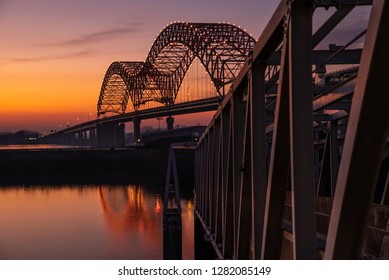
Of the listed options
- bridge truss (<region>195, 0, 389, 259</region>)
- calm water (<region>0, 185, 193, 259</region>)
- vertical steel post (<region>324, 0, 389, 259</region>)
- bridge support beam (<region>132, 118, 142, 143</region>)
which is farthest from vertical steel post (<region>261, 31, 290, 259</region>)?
bridge support beam (<region>132, 118, 142, 143</region>)

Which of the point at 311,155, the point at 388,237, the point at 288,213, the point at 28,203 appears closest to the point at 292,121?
the point at 311,155

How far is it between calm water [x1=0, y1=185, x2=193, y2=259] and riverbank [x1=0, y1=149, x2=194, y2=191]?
24.8 m

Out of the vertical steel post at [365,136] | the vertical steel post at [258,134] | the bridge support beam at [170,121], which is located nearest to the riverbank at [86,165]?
the bridge support beam at [170,121]

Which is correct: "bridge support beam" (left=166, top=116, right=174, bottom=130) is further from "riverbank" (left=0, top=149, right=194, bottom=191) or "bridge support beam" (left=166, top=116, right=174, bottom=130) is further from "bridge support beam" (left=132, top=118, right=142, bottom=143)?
"riverbank" (left=0, top=149, right=194, bottom=191)

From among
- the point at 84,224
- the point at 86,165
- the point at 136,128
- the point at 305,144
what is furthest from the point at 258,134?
the point at 136,128

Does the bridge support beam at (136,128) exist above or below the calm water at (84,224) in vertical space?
above

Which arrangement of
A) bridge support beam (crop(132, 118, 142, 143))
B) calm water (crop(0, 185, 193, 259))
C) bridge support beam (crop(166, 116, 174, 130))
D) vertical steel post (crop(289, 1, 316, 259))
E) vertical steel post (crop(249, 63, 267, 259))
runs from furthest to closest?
bridge support beam (crop(132, 118, 142, 143))
bridge support beam (crop(166, 116, 174, 130))
calm water (crop(0, 185, 193, 259))
vertical steel post (crop(249, 63, 267, 259))
vertical steel post (crop(289, 1, 316, 259))

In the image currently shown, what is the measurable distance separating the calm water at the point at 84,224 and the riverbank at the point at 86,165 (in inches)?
978

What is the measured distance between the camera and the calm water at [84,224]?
51.9m

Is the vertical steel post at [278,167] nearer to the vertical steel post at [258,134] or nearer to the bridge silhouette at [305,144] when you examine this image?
the bridge silhouette at [305,144]

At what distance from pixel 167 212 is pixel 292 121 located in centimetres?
3065

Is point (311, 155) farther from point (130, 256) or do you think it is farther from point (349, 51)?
point (130, 256)

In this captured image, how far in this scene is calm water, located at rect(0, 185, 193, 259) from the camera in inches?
2044

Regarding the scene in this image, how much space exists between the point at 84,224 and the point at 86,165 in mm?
67120
